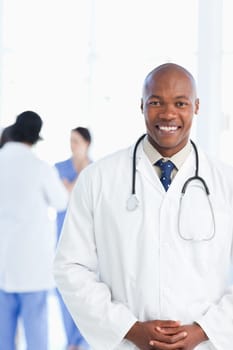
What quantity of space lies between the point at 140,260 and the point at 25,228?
139cm

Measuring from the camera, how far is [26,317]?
2732mm

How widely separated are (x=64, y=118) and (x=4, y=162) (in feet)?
6.36

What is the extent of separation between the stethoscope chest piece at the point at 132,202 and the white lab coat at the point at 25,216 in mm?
1304

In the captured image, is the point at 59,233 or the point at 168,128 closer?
the point at 168,128

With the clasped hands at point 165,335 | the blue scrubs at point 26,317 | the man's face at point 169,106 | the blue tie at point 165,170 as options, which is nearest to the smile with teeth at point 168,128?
the man's face at point 169,106

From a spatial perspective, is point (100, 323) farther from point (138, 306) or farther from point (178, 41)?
point (178, 41)

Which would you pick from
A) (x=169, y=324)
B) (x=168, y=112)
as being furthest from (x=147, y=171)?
(x=169, y=324)

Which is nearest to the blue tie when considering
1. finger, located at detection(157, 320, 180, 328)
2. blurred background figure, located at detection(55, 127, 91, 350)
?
finger, located at detection(157, 320, 180, 328)

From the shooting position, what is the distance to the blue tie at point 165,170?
144 cm

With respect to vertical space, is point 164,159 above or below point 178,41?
below

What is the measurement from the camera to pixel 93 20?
4535 millimetres

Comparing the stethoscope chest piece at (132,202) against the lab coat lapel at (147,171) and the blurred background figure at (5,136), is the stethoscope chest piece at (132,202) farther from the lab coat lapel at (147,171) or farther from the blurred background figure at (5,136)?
the blurred background figure at (5,136)

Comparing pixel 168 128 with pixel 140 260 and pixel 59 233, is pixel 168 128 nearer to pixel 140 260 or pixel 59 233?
pixel 140 260

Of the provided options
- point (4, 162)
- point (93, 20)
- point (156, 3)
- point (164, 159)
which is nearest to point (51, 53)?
point (93, 20)
